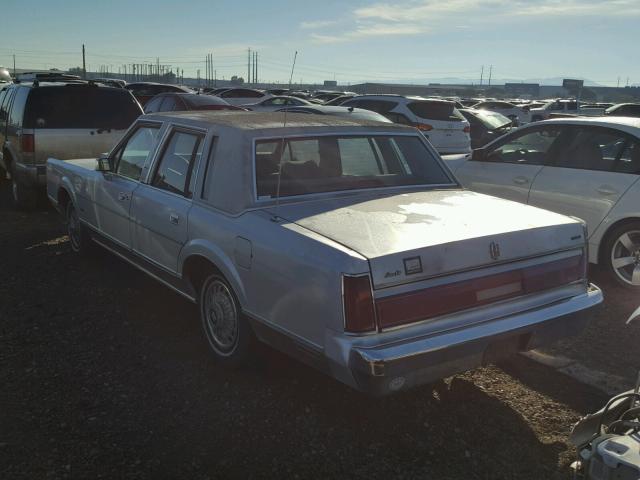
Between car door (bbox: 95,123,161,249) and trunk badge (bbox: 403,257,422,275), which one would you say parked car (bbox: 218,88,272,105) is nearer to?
car door (bbox: 95,123,161,249)

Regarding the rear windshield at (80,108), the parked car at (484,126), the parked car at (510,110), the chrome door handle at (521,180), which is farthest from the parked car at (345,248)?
the parked car at (510,110)

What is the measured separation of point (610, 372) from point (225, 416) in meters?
2.53

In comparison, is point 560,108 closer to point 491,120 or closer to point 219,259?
point 491,120

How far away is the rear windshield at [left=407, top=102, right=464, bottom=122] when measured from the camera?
13477mm

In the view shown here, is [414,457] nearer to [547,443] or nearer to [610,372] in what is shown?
[547,443]

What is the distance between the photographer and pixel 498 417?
11.4 ft

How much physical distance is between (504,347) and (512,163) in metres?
3.92

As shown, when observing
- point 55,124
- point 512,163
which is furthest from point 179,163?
point 55,124

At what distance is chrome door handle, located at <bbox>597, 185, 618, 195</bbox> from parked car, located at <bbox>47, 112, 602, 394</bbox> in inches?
84.2

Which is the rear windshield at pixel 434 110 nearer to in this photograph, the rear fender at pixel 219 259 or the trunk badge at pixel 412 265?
the rear fender at pixel 219 259

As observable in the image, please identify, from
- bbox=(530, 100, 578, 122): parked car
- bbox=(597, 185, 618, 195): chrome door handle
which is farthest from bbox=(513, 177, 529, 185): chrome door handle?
bbox=(530, 100, 578, 122): parked car

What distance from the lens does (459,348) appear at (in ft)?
9.89

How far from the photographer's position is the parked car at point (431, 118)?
43.7 ft

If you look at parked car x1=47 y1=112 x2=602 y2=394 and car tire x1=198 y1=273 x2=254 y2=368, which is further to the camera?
car tire x1=198 y1=273 x2=254 y2=368
